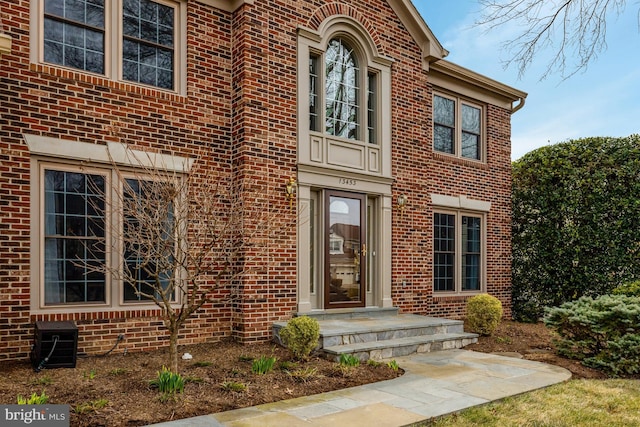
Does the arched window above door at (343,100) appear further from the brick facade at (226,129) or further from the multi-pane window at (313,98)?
the brick facade at (226,129)

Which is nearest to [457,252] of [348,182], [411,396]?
[348,182]

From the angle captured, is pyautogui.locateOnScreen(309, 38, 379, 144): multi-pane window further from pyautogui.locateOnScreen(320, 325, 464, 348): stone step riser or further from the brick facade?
pyautogui.locateOnScreen(320, 325, 464, 348): stone step riser

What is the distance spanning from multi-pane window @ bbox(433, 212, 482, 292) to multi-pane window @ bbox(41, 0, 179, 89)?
22.2 feet

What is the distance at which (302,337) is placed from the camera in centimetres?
674

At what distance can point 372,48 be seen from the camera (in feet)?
31.8

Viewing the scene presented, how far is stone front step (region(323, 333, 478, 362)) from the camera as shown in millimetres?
7090

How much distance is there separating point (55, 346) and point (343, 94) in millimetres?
6370

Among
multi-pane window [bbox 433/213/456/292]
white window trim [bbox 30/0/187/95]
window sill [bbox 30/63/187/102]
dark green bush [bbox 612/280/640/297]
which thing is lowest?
dark green bush [bbox 612/280/640/297]

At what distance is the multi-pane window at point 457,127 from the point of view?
1179 centimetres

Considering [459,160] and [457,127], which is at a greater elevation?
[457,127]

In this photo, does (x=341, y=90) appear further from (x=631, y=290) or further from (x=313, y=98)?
(x=631, y=290)

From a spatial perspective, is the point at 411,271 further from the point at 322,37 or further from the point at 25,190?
the point at 25,190

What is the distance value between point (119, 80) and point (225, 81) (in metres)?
1.71

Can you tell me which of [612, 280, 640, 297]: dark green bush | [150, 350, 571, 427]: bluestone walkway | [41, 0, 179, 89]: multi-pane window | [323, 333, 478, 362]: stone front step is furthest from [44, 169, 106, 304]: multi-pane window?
[612, 280, 640, 297]: dark green bush
